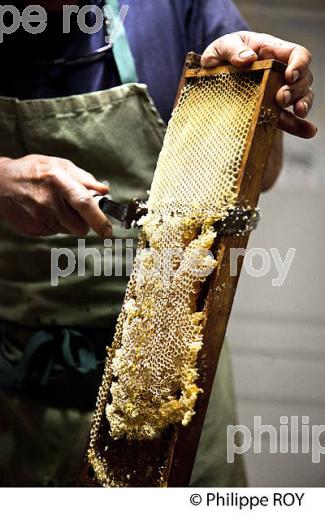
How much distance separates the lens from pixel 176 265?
637 millimetres

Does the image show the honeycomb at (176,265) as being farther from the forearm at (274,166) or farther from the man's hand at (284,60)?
the forearm at (274,166)

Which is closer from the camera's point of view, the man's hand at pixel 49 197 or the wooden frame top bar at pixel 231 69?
the wooden frame top bar at pixel 231 69

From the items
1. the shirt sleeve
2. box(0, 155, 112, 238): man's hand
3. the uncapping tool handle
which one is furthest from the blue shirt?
the uncapping tool handle

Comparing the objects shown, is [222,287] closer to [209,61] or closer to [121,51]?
[209,61]

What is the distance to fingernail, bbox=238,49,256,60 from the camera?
0.61 metres

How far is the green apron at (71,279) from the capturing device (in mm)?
871

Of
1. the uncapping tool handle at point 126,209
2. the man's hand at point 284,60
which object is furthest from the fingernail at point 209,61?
the uncapping tool handle at point 126,209

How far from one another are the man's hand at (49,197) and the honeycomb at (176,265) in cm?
6

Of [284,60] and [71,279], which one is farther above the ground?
[284,60]

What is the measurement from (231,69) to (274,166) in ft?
0.77

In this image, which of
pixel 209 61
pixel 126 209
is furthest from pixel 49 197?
pixel 209 61

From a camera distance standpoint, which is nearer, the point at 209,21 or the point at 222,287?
the point at 222,287

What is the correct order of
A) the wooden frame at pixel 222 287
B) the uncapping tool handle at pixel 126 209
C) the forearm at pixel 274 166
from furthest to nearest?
the forearm at pixel 274 166
the uncapping tool handle at pixel 126 209
the wooden frame at pixel 222 287
